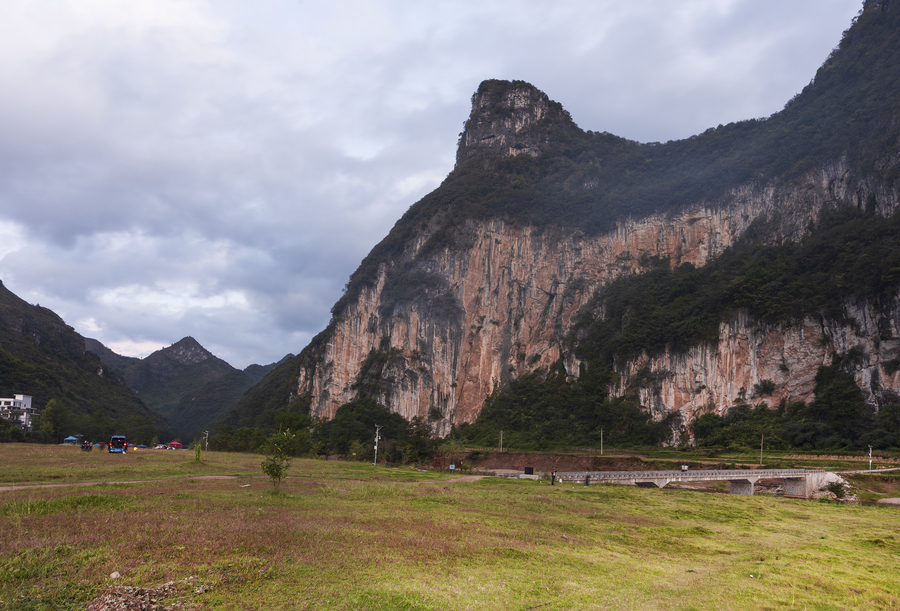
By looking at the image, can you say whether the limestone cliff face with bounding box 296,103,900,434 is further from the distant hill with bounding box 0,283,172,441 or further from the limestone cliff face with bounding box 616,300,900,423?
the distant hill with bounding box 0,283,172,441

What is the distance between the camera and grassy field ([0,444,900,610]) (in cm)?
954

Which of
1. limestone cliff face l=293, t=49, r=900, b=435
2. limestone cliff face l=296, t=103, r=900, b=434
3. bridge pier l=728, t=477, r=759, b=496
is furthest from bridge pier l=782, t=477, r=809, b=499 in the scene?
limestone cliff face l=296, t=103, r=900, b=434

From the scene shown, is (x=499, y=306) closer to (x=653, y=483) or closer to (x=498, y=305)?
(x=498, y=305)

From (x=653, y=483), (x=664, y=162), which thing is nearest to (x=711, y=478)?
(x=653, y=483)

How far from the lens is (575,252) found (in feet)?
362

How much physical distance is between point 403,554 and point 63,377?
13788 cm

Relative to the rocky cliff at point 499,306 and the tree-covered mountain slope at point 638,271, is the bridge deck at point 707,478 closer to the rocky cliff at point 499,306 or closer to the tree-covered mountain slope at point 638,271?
the tree-covered mountain slope at point 638,271

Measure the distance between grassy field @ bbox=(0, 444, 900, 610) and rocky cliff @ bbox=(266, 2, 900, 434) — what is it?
6004 cm

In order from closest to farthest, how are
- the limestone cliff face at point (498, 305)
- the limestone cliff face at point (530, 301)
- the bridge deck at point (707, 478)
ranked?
the bridge deck at point (707, 478)
the limestone cliff face at point (530, 301)
the limestone cliff face at point (498, 305)

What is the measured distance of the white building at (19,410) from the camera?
8309 cm

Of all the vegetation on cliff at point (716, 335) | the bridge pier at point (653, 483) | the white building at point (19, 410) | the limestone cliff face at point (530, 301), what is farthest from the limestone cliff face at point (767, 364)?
the white building at point (19, 410)

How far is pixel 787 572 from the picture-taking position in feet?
45.5

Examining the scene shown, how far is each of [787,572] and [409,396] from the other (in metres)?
95.3

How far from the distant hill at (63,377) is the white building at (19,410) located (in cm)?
558
